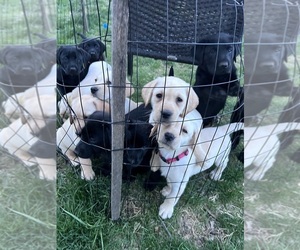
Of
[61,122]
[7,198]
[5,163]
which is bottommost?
[61,122]

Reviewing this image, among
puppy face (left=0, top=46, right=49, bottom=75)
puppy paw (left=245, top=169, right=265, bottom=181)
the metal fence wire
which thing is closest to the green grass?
the metal fence wire

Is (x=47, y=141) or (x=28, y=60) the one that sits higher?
(x=28, y=60)

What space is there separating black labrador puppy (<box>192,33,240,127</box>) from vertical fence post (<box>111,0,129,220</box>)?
443 mm

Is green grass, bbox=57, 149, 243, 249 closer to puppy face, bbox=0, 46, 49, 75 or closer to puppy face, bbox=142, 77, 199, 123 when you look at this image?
puppy face, bbox=142, 77, 199, 123

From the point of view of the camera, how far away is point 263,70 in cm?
87

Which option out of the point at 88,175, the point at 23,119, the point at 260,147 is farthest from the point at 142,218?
the point at 23,119

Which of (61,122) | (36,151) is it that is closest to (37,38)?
(36,151)

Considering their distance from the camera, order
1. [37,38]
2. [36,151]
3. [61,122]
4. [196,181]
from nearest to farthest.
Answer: [37,38]
[36,151]
[61,122]
[196,181]

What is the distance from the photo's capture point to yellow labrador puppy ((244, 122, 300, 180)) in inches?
37.6

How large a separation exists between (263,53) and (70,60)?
1.45m

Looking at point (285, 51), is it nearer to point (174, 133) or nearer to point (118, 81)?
point (118, 81)

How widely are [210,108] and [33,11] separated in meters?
1.46

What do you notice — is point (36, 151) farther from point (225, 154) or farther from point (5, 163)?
point (225, 154)

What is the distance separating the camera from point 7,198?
3.39 ft
